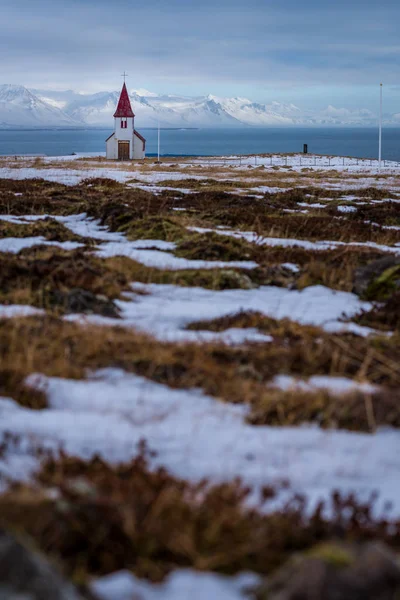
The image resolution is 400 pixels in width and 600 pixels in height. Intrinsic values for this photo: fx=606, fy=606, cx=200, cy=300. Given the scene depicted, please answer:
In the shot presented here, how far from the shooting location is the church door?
7200cm

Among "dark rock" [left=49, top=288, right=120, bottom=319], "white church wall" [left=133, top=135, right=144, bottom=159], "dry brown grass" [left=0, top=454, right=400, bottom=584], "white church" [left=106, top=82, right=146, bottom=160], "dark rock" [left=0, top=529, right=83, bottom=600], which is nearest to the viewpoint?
"dark rock" [left=0, top=529, right=83, bottom=600]

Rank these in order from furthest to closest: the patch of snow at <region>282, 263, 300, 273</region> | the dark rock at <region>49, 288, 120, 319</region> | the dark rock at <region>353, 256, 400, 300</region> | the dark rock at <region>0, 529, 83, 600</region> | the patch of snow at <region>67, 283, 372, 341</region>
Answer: the patch of snow at <region>282, 263, 300, 273</region> < the dark rock at <region>353, 256, 400, 300</region> < the dark rock at <region>49, 288, 120, 319</region> < the patch of snow at <region>67, 283, 372, 341</region> < the dark rock at <region>0, 529, 83, 600</region>

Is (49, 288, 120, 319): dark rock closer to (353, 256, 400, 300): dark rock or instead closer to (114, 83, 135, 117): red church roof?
(353, 256, 400, 300): dark rock

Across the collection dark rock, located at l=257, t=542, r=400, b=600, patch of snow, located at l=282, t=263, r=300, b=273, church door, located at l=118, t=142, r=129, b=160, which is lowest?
dark rock, located at l=257, t=542, r=400, b=600

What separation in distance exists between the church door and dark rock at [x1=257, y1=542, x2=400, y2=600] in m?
72.4

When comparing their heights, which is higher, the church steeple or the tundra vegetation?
the church steeple

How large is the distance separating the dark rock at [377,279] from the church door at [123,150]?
6578 cm

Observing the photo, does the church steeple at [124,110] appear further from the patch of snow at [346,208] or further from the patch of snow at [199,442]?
the patch of snow at [199,442]

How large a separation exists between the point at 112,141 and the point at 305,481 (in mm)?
72330

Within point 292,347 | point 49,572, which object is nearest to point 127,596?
point 49,572

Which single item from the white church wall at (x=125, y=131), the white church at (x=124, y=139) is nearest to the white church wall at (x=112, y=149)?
the white church at (x=124, y=139)

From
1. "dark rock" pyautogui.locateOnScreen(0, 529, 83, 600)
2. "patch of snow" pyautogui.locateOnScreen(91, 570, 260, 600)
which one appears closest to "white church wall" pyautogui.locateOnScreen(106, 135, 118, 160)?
"patch of snow" pyautogui.locateOnScreen(91, 570, 260, 600)

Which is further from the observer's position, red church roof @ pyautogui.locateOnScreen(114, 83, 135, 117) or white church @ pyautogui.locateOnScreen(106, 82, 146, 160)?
red church roof @ pyautogui.locateOnScreen(114, 83, 135, 117)

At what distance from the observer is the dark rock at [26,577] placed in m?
1.99
